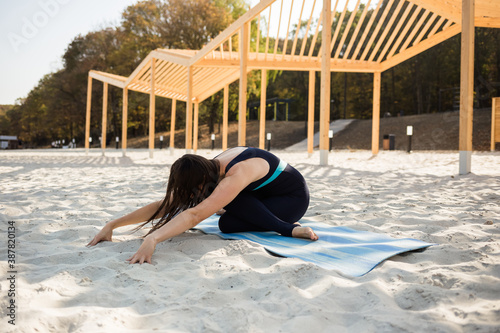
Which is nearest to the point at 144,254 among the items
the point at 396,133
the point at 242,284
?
the point at 242,284

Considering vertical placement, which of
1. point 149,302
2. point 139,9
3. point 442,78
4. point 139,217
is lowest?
point 149,302

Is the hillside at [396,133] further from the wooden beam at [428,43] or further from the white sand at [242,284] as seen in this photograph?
the white sand at [242,284]

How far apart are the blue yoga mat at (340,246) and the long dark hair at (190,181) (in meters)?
0.43

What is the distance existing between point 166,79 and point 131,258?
1360 centimetres

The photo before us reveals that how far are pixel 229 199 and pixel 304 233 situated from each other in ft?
2.12

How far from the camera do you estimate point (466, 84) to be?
6203 mm

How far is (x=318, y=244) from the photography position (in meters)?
2.64

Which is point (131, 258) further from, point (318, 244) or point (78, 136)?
point (78, 136)

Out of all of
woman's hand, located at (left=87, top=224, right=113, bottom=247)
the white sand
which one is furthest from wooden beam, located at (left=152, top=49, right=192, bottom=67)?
woman's hand, located at (left=87, top=224, right=113, bottom=247)

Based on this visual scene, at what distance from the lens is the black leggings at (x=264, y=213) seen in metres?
2.80

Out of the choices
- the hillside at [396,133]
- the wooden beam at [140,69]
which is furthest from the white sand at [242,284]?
the hillside at [396,133]

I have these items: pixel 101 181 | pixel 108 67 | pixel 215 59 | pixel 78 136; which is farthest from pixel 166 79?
pixel 78 136

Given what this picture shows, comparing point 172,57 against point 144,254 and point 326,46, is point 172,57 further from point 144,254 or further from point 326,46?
point 144,254

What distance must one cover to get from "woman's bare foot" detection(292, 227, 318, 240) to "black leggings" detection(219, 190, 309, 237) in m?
0.04
